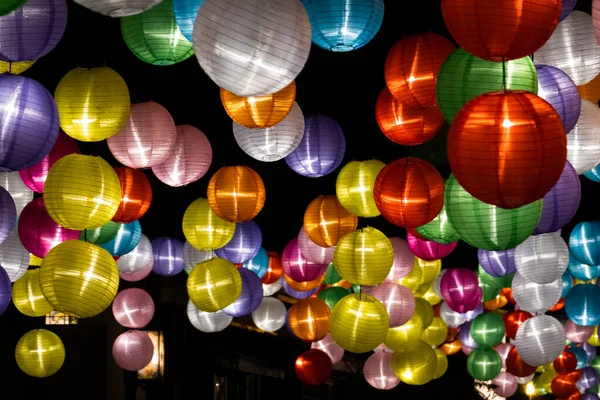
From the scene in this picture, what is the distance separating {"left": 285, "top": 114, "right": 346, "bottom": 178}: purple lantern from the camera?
16.5ft

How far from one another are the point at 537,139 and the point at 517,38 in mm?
312

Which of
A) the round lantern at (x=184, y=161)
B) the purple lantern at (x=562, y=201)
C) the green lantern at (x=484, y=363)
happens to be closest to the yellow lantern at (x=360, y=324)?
the round lantern at (x=184, y=161)

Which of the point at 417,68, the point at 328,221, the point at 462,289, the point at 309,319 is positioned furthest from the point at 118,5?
the point at 462,289

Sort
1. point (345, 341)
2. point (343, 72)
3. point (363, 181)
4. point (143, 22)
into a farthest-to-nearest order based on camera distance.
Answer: point (343, 72) → point (345, 341) → point (363, 181) → point (143, 22)

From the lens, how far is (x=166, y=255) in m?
6.70

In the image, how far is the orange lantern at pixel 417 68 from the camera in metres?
3.86

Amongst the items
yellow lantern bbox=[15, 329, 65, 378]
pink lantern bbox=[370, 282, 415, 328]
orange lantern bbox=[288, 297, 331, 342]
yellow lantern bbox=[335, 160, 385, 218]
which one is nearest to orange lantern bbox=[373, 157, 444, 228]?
yellow lantern bbox=[335, 160, 385, 218]

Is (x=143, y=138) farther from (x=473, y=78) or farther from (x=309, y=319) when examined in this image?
(x=309, y=319)

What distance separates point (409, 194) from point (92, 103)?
1564 mm

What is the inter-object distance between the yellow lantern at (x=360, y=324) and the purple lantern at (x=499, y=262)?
85 centimetres

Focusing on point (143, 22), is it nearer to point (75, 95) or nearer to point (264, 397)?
point (75, 95)

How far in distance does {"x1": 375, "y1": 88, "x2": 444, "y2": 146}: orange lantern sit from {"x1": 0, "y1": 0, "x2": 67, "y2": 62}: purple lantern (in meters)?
1.64

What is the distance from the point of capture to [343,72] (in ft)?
21.4

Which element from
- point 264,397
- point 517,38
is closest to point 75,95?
point 517,38
